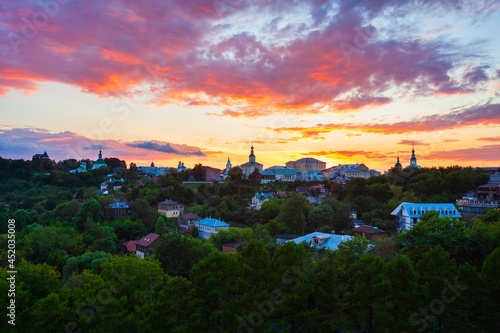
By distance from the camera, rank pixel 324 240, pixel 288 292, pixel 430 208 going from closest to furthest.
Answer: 1. pixel 288 292
2. pixel 324 240
3. pixel 430 208

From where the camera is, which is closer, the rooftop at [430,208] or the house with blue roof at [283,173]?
the rooftop at [430,208]

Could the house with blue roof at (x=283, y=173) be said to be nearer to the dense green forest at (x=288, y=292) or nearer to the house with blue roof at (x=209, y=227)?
the house with blue roof at (x=209, y=227)

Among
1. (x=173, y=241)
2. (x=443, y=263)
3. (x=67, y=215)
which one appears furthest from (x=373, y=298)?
(x=67, y=215)

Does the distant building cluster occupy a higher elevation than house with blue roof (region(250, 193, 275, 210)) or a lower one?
higher

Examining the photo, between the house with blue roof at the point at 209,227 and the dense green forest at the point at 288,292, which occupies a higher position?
the dense green forest at the point at 288,292

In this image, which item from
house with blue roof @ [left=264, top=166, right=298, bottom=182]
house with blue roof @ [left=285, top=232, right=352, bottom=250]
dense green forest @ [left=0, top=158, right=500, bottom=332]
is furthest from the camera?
house with blue roof @ [left=264, top=166, right=298, bottom=182]

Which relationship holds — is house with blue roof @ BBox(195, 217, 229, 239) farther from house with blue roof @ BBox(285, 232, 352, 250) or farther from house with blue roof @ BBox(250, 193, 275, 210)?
house with blue roof @ BBox(285, 232, 352, 250)

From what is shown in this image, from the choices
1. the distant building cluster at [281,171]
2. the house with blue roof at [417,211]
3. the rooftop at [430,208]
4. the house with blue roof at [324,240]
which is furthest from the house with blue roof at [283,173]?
the house with blue roof at [324,240]

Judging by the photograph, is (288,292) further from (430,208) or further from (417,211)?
(430,208)

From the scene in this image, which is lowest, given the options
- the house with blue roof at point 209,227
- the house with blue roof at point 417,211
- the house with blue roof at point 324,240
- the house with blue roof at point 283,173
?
the house with blue roof at point 209,227

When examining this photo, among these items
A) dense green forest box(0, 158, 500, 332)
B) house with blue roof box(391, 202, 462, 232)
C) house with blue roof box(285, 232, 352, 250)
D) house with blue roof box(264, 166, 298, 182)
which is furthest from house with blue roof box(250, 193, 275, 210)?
house with blue roof box(264, 166, 298, 182)

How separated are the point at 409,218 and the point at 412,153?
6553 cm

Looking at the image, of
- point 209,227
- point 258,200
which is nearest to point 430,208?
point 209,227

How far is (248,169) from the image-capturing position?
127750 mm
